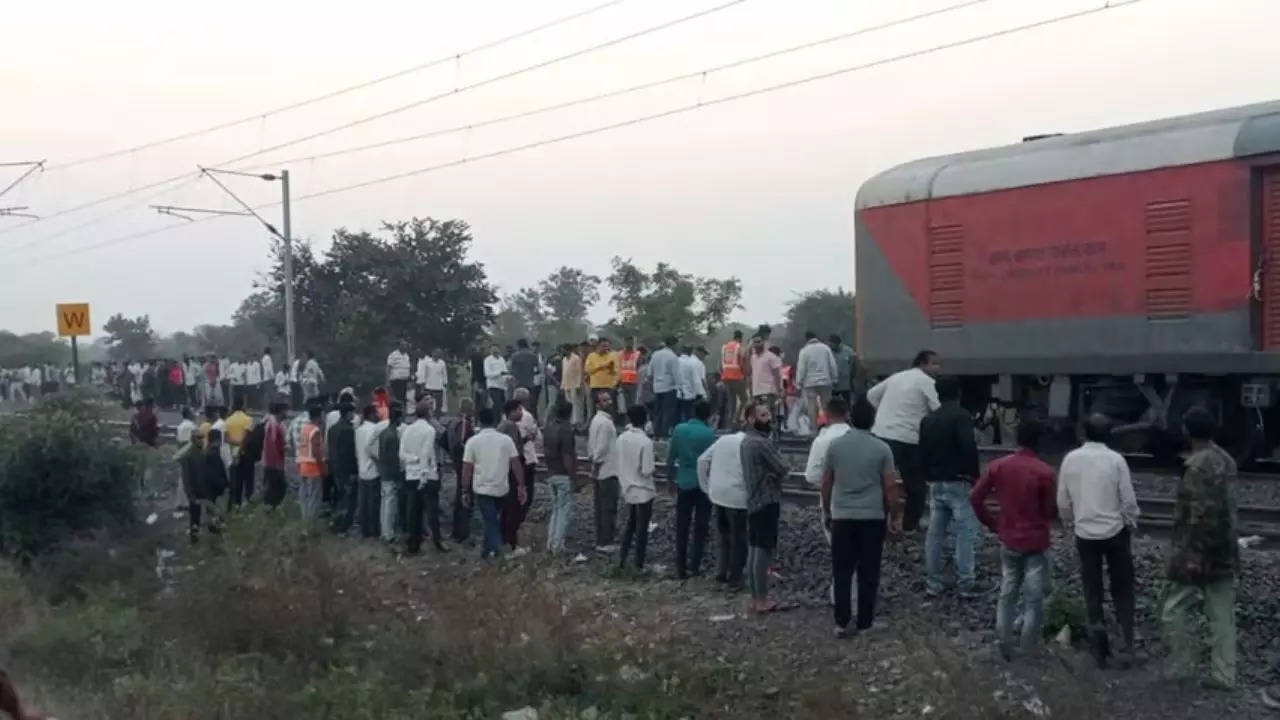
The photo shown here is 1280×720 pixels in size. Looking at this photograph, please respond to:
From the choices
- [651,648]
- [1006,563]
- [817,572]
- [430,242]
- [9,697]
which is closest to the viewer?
[9,697]

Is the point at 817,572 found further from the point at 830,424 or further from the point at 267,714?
the point at 267,714

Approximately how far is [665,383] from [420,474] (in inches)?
225

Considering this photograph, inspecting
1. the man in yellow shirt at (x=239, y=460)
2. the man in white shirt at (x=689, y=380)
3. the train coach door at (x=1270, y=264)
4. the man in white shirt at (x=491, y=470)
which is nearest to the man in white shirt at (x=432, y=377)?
the man in white shirt at (x=689, y=380)

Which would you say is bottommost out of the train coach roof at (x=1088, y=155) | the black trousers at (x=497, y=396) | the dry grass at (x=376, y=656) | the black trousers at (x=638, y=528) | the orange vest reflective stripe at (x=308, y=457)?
the dry grass at (x=376, y=656)

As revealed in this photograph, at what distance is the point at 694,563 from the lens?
12.5m

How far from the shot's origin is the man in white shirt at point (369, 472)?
15.6 meters

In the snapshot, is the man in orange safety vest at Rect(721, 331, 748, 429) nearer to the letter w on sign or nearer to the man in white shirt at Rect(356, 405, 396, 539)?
the man in white shirt at Rect(356, 405, 396, 539)

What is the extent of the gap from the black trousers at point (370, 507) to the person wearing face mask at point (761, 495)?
6541 mm

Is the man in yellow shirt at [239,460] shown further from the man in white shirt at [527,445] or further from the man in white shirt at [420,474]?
the man in white shirt at [527,445]

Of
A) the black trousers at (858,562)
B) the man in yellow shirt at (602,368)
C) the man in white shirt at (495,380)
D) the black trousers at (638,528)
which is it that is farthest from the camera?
the man in white shirt at (495,380)

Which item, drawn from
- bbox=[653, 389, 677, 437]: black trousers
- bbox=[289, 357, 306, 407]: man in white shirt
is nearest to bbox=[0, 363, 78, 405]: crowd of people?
bbox=[289, 357, 306, 407]: man in white shirt

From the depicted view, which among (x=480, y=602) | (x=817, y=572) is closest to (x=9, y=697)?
(x=480, y=602)

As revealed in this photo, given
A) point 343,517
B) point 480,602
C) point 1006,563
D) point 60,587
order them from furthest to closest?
1. point 343,517
2. point 60,587
3. point 480,602
4. point 1006,563

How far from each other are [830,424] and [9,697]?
21.2ft
